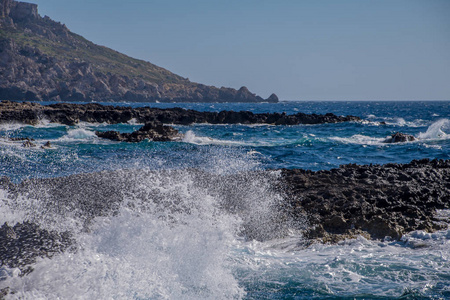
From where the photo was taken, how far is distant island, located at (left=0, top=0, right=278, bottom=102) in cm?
11988

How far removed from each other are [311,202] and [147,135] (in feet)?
54.1

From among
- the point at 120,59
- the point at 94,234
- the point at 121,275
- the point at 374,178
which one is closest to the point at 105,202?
the point at 94,234

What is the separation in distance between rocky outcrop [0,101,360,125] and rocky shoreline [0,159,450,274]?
2460cm

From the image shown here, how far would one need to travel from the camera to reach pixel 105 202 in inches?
367

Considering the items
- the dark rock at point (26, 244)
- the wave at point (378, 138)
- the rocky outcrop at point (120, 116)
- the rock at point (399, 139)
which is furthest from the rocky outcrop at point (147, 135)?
the dark rock at point (26, 244)

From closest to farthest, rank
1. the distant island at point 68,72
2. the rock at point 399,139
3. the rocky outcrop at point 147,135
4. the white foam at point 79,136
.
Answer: the rocky outcrop at point 147,135, the white foam at point 79,136, the rock at point 399,139, the distant island at point 68,72

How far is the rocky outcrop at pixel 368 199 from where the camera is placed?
27.1ft

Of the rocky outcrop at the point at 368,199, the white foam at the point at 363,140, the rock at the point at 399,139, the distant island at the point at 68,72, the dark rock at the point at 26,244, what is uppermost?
the distant island at the point at 68,72

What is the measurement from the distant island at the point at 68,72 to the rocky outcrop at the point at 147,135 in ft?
328

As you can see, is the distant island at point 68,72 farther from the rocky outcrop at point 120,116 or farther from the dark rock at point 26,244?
the dark rock at point 26,244

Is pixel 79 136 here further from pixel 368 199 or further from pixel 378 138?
pixel 378 138

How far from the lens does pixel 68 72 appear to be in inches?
5394

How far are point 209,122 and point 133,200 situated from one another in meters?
33.6

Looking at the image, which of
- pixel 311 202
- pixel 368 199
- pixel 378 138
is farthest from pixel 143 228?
pixel 378 138
